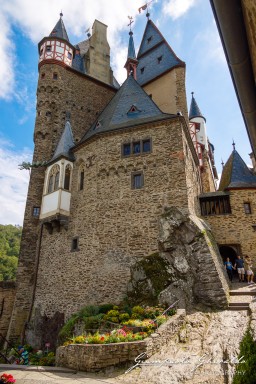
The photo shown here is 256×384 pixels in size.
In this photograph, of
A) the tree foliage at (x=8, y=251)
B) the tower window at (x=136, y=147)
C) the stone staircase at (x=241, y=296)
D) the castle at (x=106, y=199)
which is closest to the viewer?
the stone staircase at (x=241, y=296)

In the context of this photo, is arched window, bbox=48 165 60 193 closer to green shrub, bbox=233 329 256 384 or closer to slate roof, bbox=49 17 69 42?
green shrub, bbox=233 329 256 384

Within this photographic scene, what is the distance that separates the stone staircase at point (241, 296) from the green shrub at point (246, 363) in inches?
125

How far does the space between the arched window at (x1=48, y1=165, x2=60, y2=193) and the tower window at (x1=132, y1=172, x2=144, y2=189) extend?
5106mm

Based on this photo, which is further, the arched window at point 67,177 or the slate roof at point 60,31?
the slate roof at point 60,31

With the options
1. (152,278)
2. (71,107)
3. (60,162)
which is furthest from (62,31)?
(152,278)

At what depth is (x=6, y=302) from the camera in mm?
19531

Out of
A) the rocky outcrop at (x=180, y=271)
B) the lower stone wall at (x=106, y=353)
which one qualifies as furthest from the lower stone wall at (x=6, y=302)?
the lower stone wall at (x=106, y=353)

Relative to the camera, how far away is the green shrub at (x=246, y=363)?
6695mm

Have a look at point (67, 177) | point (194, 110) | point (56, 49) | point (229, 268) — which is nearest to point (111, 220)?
point (67, 177)

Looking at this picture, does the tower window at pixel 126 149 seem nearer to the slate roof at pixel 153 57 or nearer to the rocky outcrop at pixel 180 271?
the rocky outcrop at pixel 180 271

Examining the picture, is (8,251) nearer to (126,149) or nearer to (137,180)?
(126,149)

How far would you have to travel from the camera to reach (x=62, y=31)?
87.0 ft

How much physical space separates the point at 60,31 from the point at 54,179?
15533 mm

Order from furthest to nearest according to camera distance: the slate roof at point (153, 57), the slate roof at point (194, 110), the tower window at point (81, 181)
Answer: the slate roof at point (194, 110)
the slate roof at point (153, 57)
the tower window at point (81, 181)
